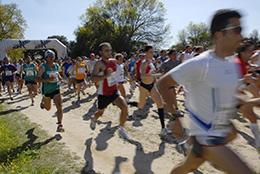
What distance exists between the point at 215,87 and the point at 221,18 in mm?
560

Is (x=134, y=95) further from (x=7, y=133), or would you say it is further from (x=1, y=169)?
(x=1, y=169)

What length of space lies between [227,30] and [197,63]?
1.16ft

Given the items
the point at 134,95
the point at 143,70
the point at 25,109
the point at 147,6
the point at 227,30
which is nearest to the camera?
the point at 227,30

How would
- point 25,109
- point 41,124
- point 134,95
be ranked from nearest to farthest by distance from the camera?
point 41,124, point 25,109, point 134,95

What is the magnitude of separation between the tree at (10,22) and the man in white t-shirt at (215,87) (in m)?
58.0

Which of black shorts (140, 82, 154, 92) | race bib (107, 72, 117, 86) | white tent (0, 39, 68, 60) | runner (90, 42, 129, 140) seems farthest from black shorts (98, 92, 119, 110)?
white tent (0, 39, 68, 60)

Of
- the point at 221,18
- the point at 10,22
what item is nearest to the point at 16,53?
the point at 10,22

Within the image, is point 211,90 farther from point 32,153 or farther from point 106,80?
point 32,153

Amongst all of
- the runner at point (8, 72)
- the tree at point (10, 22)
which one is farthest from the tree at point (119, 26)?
the runner at point (8, 72)

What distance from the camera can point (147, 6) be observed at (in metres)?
65.2

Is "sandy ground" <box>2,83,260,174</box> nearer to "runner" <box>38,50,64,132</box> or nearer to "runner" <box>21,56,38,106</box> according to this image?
"runner" <box>38,50,64,132</box>

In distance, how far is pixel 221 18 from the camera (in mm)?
3334

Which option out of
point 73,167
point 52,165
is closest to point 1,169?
point 52,165

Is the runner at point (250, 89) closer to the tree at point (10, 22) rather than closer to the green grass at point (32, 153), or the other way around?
the green grass at point (32, 153)
